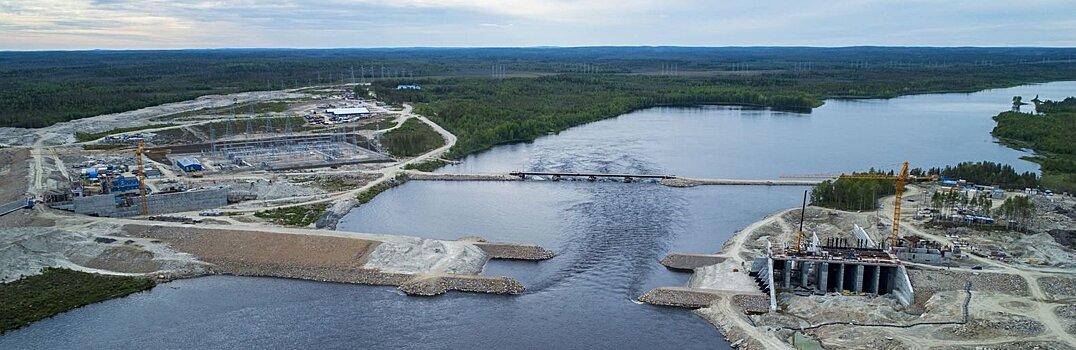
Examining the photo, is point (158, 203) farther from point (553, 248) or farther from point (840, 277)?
point (840, 277)

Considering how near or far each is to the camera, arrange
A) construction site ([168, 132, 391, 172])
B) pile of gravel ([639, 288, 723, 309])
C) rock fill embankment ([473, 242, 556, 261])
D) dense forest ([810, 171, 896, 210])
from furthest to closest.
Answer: construction site ([168, 132, 391, 172])
dense forest ([810, 171, 896, 210])
rock fill embankment ([473, 242, 556, 261])
pile of gravel ([639, 288, 723, 309])

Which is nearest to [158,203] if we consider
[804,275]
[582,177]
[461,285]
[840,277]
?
[461,285]

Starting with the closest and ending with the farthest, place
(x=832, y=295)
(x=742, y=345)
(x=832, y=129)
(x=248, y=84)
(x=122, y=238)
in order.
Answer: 1. (x=742, y=345)
2. (x=832, y=295)
3. (x=122, y=238)
4. (x=832, y=129)
5. (x=248, y=84)

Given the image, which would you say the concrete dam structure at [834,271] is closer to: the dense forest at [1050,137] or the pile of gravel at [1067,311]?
the pile of gravel at [1067,311]

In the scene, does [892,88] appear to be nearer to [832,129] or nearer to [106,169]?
[832,129]

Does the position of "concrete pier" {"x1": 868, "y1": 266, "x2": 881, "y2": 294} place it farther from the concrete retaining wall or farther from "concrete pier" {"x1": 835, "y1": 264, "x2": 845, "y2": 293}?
the concrete retaining wall

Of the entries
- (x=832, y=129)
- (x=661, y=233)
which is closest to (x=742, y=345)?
(x=661, y=233)

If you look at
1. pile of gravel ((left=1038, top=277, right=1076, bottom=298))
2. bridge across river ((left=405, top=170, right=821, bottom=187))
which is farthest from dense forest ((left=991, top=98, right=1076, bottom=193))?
pile of gravel ((left=1038, top=277, right=1076, bottom=298))
